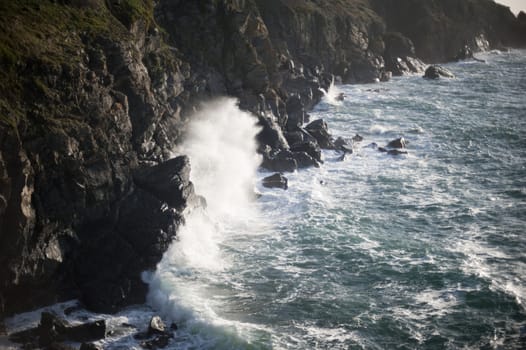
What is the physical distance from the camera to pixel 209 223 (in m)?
53.5

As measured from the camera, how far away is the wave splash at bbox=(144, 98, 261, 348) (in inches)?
1551

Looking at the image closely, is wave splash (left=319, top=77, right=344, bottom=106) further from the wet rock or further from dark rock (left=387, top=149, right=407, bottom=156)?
dark rock (left=387, top=149, right=407, bottom=156)

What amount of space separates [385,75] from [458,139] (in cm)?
4324

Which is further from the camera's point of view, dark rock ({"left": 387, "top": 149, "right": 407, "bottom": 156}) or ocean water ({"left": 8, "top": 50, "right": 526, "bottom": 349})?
dark rock ({"left": 387, "top": 149, "right": 407, "bottom": 156})

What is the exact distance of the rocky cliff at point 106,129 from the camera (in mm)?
40812

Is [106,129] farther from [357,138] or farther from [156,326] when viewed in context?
[357,138]

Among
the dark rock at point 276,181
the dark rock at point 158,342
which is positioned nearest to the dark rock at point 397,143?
the dark rock at point 276,181

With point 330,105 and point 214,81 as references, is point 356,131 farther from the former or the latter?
point 214,81

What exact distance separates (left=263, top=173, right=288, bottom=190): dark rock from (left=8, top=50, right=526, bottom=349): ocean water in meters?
1.13

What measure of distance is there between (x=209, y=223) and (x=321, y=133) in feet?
100

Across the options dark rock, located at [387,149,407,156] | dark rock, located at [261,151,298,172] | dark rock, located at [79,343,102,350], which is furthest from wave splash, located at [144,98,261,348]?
dark rock, located at [387,149,407,156]

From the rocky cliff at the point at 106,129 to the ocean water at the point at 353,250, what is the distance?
2.53 meters

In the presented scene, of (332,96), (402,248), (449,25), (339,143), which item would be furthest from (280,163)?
(449,25)

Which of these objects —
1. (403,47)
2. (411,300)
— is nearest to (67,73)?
(411,300)
